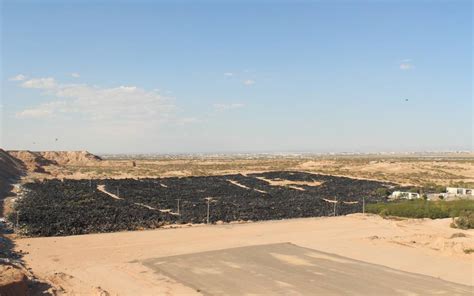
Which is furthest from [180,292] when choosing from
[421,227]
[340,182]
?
[340,182]

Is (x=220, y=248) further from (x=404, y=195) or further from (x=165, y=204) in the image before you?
(x=404, y=195)

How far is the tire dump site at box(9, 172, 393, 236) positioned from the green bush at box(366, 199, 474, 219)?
2811mm

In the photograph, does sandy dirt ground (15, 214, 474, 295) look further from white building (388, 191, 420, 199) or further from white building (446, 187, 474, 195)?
white building (446, 187, 474, 195)

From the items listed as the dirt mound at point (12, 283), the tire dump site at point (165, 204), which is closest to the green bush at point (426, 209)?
the tire dump site at point (165, 204)

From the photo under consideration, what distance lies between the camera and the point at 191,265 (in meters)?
19.4

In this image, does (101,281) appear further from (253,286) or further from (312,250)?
(312,250)

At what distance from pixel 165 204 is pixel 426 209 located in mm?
21233


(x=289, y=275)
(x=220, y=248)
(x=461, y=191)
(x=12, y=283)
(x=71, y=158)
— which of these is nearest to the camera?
(x=12, y=283)

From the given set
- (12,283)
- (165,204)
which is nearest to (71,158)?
(165,204)

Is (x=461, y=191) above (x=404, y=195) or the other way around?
above

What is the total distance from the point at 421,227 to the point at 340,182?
33207 mm

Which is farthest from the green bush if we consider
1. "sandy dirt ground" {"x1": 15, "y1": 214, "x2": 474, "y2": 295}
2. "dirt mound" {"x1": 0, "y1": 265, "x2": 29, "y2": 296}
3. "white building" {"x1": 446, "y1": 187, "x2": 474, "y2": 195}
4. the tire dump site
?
"dirt mound" {"x1": 0, "y1": 265, "x2": 29, "y2": 296}

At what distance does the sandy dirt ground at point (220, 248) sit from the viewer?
56.8ft

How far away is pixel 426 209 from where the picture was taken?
34.8 m
